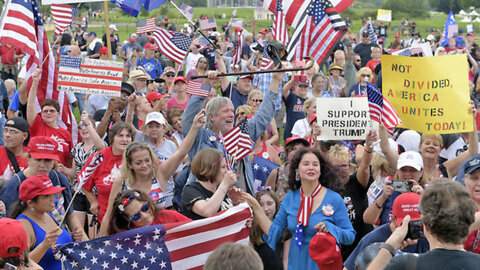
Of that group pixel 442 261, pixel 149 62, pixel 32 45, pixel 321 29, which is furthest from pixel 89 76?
pixel 149 62

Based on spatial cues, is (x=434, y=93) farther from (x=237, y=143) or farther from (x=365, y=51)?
(x=365, y=51)

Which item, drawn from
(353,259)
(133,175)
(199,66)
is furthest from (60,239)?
(199,66)

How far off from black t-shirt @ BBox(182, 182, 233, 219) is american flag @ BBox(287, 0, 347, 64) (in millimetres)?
3375

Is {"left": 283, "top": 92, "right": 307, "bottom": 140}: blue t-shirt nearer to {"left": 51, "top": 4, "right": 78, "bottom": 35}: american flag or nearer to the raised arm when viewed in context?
{"left": 51, "top": 4, "right": 78, "bottom": 35}: american flag

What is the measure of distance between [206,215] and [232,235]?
11.9 inches

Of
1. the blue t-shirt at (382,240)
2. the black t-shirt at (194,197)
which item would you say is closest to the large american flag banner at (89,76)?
the black t-shirt at (194,197)

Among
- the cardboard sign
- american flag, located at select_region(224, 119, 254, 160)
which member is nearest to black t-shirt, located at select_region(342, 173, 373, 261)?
the cardboard sign

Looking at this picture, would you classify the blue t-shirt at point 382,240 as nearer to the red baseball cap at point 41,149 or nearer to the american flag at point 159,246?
the american flag at point 159,246

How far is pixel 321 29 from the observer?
9336mm

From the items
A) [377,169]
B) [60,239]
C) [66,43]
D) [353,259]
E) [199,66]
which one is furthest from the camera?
[66,43]

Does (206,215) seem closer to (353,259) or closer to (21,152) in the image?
(353,259)

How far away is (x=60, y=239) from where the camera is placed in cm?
600

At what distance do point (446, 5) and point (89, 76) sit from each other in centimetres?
10655

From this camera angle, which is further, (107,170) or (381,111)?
(107,170)
